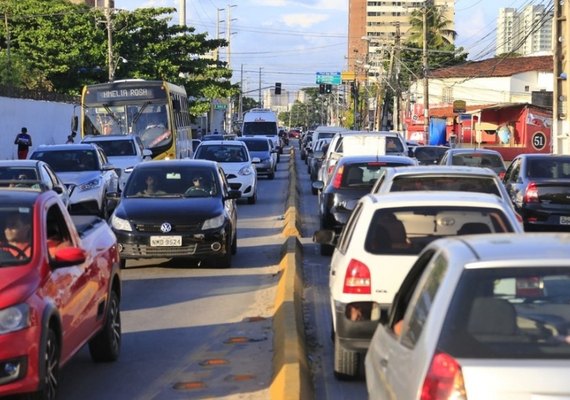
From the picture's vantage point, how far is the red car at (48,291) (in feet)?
20.8

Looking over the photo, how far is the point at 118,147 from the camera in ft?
91.8

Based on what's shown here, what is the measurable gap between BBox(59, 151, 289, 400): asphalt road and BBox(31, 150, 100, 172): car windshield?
6.19 meters

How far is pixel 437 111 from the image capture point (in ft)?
258

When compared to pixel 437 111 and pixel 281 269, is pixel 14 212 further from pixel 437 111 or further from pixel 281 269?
pixel 437 111

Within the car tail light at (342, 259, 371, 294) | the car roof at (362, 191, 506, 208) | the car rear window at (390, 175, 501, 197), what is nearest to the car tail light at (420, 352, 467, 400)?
the car tail light at (342, 259, 371, 294)

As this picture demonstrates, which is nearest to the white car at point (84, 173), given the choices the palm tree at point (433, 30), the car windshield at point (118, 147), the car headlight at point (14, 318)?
the car windshield at point (118, 147)

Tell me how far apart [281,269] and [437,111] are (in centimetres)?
6545

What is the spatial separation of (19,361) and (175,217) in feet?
27.7

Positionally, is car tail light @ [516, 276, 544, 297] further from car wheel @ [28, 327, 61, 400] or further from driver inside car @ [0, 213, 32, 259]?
driver inside car @ [0, 213, 32, 259]

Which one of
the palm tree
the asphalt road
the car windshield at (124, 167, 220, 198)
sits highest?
the palm tree

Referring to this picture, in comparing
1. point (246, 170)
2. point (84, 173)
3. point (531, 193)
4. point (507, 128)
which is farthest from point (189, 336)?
point (507, 128)

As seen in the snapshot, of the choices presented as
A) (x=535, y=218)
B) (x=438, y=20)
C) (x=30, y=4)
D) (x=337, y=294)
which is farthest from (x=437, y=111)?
(x=337, y=294)

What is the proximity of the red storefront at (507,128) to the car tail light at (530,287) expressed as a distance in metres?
52.0

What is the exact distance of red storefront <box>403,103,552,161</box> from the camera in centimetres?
5981
